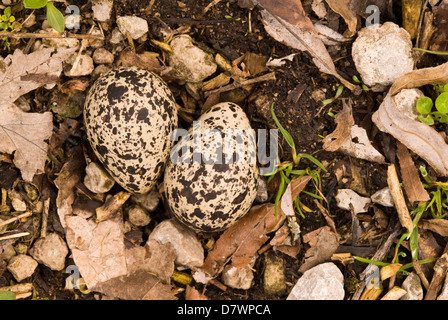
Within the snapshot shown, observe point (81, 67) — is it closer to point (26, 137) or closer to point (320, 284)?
point (26, 137)

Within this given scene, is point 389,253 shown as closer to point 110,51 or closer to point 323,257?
point 323,257

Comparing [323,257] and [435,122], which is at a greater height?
[435,122]

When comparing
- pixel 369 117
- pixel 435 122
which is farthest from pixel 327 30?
pixel 435 122

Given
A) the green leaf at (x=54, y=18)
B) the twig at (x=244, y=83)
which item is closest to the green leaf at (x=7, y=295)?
the green leaf at (x=54, y=18)

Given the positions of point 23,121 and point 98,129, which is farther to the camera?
point 23,121

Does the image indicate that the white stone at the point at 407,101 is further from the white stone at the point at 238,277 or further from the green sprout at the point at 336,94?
the white stone at the point at 238,277

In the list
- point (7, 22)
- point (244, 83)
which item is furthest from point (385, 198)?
point (7, 22)

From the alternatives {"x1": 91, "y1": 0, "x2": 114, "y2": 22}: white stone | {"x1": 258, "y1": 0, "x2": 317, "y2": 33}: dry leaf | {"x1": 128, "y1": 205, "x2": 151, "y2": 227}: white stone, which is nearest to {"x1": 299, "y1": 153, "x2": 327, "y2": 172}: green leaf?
{"x1": 258, "y1": 0, "x2": 317, "y2": 33}: dry leaf
